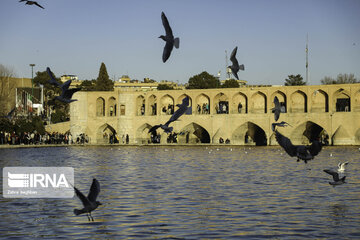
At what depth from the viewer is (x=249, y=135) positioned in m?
52.0

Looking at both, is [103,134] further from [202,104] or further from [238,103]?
[238,103]

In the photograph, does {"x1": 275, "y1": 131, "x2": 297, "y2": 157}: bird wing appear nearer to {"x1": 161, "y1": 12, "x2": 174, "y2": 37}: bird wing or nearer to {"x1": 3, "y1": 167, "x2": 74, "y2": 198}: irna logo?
{"x1": 161, "y1": 12, "x2": 174, "y2": 37}: bird wing

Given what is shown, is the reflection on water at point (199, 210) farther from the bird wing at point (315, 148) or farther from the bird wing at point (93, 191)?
the bird wing at point (93, 191)

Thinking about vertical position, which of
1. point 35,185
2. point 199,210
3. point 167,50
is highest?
point 167,50

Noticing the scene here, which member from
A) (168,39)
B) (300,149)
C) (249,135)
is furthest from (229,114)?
(168,39)

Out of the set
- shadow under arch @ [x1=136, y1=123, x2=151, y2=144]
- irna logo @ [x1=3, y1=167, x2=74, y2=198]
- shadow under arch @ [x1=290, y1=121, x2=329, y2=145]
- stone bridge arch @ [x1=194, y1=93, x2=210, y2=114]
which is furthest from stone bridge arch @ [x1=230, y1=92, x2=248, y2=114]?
irna logo @ [x1=3, y1=167, x2=74, y2=198]

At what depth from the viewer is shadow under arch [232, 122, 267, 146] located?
164 feet

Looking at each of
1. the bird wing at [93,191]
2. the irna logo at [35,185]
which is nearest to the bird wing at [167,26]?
the bird wing at [93,191]

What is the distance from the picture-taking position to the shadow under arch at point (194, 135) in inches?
2063

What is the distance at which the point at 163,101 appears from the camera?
182 feet

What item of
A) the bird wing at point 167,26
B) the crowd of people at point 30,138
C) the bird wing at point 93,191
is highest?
the bird wing at point 167,26

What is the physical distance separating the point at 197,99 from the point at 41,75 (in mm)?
31676

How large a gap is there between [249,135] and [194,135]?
15.2 feet

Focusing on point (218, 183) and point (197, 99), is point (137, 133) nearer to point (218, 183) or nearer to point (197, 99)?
point (197, 99)
